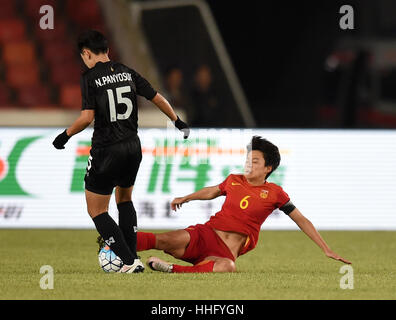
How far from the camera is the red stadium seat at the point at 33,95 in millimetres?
13562

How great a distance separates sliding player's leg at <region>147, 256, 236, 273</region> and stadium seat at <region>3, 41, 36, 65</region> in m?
7.76

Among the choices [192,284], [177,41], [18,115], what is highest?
[177,41]

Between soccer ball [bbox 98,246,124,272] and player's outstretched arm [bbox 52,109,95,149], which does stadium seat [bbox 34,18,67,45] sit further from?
player's outstretched arm [bbox 52,109,95,149]

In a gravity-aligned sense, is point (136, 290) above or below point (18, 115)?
below

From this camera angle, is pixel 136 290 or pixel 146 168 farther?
pixel 146 168

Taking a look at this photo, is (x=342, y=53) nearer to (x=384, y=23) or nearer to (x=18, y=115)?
(x=384, y=23)

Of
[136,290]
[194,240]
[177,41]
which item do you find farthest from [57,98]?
[136,290]

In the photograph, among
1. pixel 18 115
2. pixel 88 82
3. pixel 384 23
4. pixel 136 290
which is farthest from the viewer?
pixel 384 23

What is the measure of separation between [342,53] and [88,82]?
47.0 feet

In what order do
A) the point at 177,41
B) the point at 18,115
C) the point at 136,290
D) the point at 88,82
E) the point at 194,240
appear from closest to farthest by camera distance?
the point at 136,290, the point at 88,82, the point at 194,240, the point at 18,115, the point at 177,41

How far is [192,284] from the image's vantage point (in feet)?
20.5

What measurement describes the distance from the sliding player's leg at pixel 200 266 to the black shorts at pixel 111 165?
0.57 m

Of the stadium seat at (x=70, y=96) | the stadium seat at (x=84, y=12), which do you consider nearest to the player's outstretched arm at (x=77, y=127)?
the stadium seat at (x=70, y=96)

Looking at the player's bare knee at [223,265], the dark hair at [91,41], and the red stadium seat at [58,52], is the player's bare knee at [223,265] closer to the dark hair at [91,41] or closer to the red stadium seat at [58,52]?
the dark hair at [91,41]
